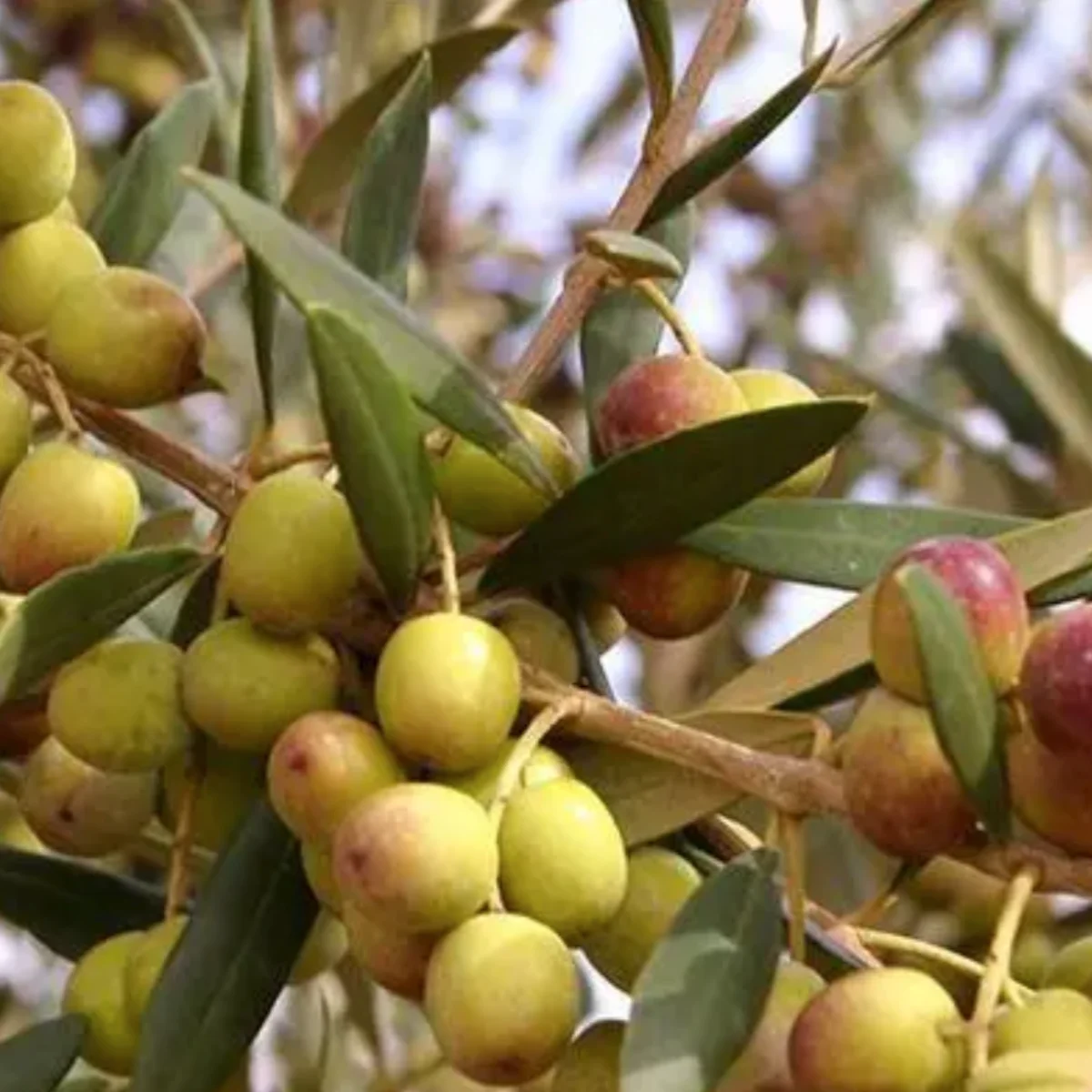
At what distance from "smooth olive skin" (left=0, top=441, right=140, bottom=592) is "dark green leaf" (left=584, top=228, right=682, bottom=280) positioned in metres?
0.15

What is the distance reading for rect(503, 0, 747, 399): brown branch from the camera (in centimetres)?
81

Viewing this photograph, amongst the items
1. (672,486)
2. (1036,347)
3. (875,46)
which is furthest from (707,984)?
(1036,347)

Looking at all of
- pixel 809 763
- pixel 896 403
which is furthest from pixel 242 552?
pixel 896 403

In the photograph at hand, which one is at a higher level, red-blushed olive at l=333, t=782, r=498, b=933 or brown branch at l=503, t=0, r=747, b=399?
brown branch at l=503, t=0, r=747, b=399

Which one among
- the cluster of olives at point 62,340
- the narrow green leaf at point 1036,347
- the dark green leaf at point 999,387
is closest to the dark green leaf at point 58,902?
the cluster of olives at point 62,340

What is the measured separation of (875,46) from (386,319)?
0.31 m

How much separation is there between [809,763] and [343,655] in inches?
5.6

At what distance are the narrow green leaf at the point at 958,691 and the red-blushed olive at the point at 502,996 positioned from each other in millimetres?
111

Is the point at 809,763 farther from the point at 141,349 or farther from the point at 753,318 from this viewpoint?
the point at 753,318

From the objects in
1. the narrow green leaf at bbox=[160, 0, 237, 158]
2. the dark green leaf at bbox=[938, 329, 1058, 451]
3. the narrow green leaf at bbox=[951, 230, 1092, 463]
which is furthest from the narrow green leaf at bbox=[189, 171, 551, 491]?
the dark green leaf at bbox=[938, 329, 1058, 451]

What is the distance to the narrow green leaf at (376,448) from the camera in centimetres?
68

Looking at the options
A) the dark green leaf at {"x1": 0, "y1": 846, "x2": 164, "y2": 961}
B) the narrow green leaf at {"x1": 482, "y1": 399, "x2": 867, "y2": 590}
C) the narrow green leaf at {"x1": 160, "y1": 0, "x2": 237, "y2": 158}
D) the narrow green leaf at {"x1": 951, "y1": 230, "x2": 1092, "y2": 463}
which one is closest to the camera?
the narrow green leaf at {"x1": 482, "y1": 399, "x2": 867, "y2": 590}

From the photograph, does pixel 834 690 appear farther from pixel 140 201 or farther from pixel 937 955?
pixel 140 201

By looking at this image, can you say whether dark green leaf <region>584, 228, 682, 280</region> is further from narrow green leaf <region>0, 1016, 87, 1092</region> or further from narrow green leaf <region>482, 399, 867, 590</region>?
narrow green leaf <region>0, 1016, 87, 1092</region>
